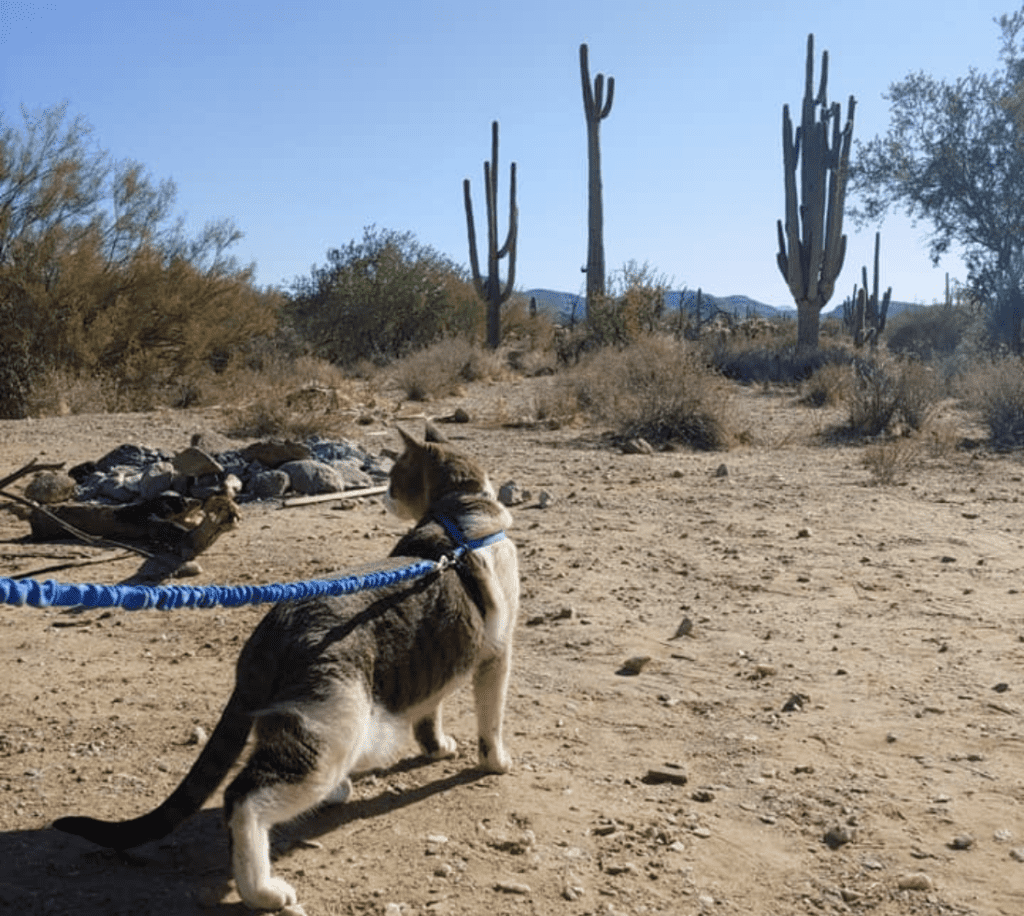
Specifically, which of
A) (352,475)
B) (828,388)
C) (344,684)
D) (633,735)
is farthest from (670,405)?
(344,684)

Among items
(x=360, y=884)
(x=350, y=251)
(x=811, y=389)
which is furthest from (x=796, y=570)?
(x=350, y=251)

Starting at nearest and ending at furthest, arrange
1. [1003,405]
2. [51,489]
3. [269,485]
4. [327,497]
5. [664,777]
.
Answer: [664,777] → [51,489] → [327,497] → [269,485] → [1003,405]

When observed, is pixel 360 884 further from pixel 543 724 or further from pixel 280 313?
pixel 280 313

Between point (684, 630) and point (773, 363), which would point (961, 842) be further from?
point (773, 363)

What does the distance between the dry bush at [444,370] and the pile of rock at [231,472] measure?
797cm

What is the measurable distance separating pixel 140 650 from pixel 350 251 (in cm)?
2696

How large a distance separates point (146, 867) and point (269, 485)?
21.4ft

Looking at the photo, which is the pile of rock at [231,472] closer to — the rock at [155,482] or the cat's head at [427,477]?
the rock at [155,482]

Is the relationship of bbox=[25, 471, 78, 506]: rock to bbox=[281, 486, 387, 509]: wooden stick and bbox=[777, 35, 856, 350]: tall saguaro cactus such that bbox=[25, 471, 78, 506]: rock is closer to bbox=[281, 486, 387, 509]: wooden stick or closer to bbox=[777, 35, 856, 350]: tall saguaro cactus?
bbox=[281, 486, 387, 509]: wooden stick

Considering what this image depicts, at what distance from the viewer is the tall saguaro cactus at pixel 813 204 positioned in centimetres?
2408

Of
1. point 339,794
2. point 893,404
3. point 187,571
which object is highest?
point 893,404

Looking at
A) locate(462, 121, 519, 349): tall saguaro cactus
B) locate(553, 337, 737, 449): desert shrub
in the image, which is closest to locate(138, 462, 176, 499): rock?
locate(553, 337, 737, 449): desert shrub

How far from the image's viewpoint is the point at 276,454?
10.3 m

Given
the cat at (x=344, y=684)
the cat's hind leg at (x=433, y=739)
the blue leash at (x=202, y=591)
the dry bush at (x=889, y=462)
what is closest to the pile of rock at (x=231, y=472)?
the cat's hind leg at (x=433, y=739)
